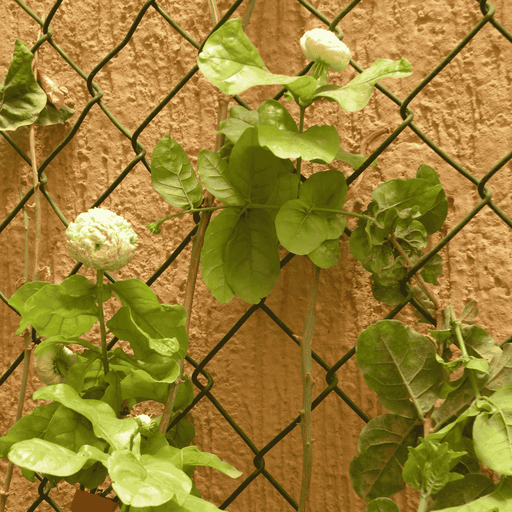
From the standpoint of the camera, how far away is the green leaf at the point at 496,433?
0.45 metres

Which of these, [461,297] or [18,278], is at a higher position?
[461,297]

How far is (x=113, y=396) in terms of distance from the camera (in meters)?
0.55

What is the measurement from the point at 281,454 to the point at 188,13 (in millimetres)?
543

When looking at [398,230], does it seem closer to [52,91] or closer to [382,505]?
[382,505]

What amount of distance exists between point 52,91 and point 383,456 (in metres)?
0.58

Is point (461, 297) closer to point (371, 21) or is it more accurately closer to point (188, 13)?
point (371, 21)

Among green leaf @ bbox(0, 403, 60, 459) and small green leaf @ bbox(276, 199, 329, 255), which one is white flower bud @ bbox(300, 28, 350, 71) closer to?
small green leaf @ bbox(276, 199, 329, 255)

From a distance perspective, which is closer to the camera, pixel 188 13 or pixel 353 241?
pixel 353 241

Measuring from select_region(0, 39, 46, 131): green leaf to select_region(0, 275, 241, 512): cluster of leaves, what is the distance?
26cm

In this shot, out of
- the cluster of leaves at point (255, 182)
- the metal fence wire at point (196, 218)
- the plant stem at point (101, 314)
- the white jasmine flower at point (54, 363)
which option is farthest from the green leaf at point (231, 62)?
the white jasmine flower at point (54, 363)

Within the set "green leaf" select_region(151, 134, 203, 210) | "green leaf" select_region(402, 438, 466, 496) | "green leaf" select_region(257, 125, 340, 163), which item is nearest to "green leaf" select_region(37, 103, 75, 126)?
"green leaf" select_region(151, 134, 203, 210)

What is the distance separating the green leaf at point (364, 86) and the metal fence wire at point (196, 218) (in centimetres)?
8

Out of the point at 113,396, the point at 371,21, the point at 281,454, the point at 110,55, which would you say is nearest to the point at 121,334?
the point at 113,396

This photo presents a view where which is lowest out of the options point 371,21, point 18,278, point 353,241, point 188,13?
point 18,278
